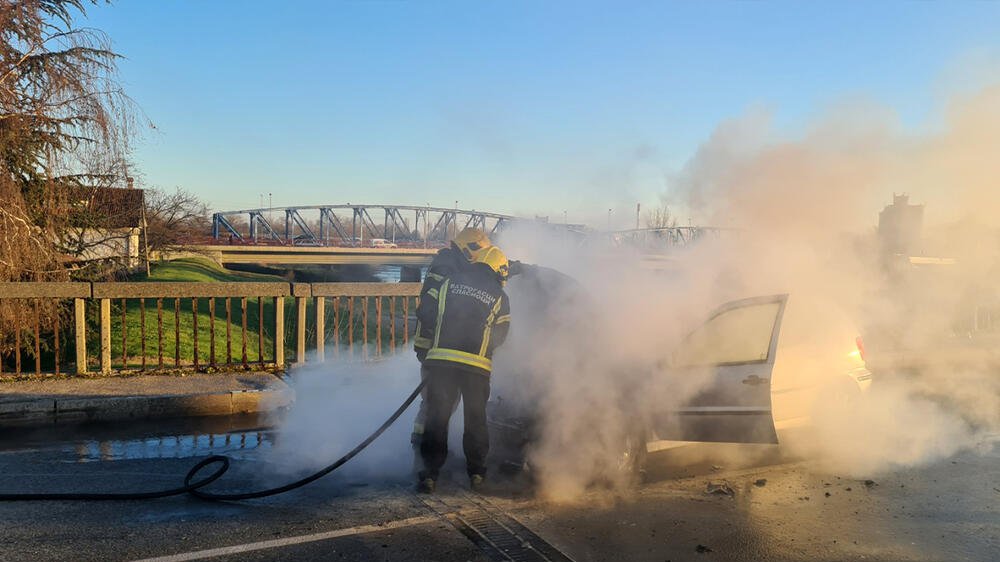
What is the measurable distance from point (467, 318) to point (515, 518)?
4.53 feet

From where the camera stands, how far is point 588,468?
491cm

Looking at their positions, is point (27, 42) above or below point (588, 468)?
above

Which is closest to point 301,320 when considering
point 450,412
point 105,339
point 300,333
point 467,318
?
point 300,333

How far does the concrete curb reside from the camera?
686 centimetres

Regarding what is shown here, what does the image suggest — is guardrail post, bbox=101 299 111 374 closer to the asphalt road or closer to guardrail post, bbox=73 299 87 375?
guardrail post, bbox=73 299 87 375

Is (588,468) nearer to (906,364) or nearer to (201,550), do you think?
(201,550)

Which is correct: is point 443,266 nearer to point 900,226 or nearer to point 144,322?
point 900,226

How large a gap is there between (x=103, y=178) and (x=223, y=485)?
7089 millimetres

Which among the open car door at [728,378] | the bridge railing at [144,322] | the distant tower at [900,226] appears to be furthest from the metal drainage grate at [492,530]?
the distant tower at [900,226]

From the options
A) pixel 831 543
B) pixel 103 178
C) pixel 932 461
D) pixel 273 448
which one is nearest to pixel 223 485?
pixel 273 448

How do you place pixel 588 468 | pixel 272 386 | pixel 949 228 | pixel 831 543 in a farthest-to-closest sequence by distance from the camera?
1. pixel 949 228
2. pixel 272 386
3. pixel 588 468
4. pixel 831 543

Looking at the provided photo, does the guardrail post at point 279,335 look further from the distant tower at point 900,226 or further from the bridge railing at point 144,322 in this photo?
the distant tower at point 900,226

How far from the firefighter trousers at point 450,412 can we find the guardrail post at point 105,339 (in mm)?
5621

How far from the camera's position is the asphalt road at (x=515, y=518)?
386cm
